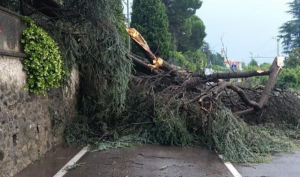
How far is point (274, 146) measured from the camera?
8.18 m

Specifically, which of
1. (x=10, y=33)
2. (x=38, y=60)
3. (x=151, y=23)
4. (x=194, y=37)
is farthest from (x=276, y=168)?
(x=194, y=37)

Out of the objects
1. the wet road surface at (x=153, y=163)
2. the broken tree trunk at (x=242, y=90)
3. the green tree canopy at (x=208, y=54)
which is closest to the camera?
the wet road surface at (x=153, y=163)

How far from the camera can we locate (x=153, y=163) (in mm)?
7051

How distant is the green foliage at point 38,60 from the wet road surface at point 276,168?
423 centimetres

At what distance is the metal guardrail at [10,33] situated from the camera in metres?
5.90

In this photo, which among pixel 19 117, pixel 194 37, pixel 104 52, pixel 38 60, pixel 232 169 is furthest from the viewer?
pixel 194 37

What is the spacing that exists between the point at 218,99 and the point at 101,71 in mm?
3156

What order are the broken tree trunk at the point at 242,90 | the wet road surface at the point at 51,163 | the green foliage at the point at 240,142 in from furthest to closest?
the broken tree trunk at the point at 242,90 → the green foliage at the point at 240,142 → the wet road surface at the point at 51,163

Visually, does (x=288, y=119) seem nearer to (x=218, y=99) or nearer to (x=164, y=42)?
(x=218, y=99)

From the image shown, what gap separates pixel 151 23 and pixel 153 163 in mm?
16474

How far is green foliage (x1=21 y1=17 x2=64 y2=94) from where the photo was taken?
668 centimetres

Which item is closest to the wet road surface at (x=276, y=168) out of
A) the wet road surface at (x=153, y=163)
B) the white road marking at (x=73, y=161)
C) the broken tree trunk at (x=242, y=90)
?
the wet road surface at (x=153, y=163)

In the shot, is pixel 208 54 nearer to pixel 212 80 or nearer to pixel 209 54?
pixel 209 54

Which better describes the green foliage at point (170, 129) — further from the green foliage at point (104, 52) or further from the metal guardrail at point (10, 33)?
the metal guardrail at point (10, 33)
